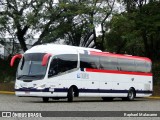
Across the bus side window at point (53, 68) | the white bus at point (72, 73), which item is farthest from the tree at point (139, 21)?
the bus side window at point (53, 68)

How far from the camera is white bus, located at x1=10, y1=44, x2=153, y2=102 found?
2661cm

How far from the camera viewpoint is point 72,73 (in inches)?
1094

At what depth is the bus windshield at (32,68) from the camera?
87.3 feet

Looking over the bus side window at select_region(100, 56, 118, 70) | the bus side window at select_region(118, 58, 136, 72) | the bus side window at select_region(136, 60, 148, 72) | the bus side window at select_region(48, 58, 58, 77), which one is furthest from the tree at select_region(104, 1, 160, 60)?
the bus side window at select_region(48, 58, 58, 77)

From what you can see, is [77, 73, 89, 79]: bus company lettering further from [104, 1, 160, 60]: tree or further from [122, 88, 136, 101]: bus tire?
[104, 1, 160, 60]: tree

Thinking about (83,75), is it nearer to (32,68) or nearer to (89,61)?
(89,61)

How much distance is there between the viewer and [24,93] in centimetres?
2656

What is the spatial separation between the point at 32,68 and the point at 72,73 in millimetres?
2419

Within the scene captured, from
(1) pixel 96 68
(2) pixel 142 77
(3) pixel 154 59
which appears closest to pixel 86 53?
(1) pixel 96 68

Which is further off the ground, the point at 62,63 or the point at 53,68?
the point at 62,63

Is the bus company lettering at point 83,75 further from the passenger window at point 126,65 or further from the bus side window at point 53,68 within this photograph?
the passenger window at point 126,65

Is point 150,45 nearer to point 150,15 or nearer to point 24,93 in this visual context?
point 150,15

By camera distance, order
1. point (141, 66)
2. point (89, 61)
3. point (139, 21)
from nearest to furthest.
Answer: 1. point (89, 61)
2. point (141, 66)
3. point (139, 21)

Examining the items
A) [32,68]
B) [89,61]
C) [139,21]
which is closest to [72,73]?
[89,61]
